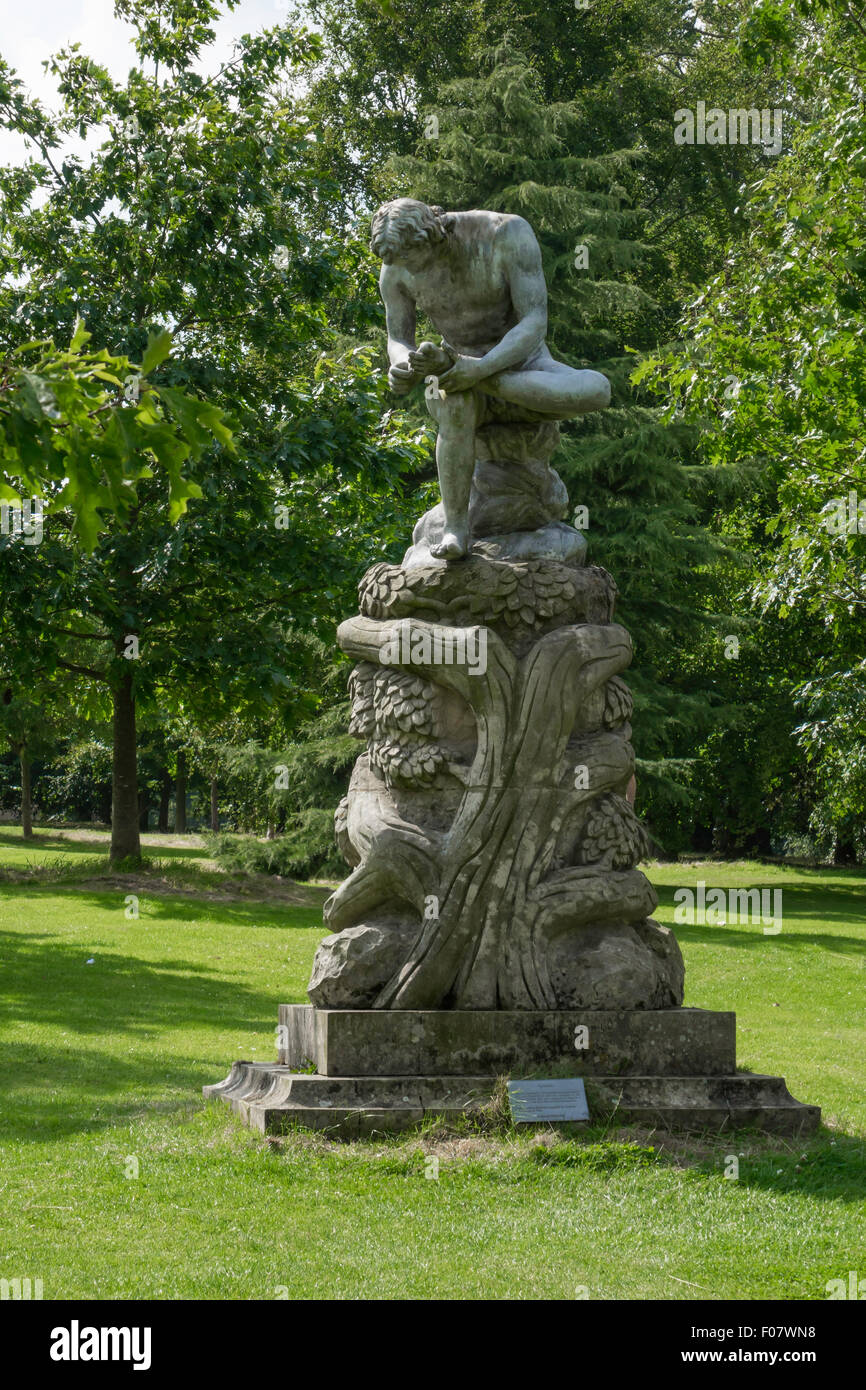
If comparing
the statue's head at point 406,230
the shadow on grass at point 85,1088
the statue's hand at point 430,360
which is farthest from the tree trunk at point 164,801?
the statue's hand at point 430,360

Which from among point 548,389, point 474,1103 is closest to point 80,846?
point 548,389

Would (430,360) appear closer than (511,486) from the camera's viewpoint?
Yes

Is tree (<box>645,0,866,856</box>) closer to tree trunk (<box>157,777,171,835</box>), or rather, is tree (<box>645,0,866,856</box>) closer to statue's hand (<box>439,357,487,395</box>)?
statue's hand (<box>439,357,487,395</box>)

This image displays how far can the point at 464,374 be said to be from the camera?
816cm

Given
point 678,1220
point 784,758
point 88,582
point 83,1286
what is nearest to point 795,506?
point 88,582

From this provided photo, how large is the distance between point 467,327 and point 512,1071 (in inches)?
165

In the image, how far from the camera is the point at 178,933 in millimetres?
17500

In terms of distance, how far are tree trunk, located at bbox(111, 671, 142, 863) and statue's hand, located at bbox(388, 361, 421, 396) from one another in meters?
14.6

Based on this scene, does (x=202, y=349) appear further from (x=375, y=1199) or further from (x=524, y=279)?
(x=375, y=1199)

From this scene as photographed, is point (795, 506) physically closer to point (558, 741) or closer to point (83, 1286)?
point (558, 741)

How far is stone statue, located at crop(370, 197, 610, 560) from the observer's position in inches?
324

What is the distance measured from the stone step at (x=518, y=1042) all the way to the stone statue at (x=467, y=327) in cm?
247

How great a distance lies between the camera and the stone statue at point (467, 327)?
324 inches

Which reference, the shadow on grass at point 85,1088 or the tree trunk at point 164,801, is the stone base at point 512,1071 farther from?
the tree trunk at point 164,801
